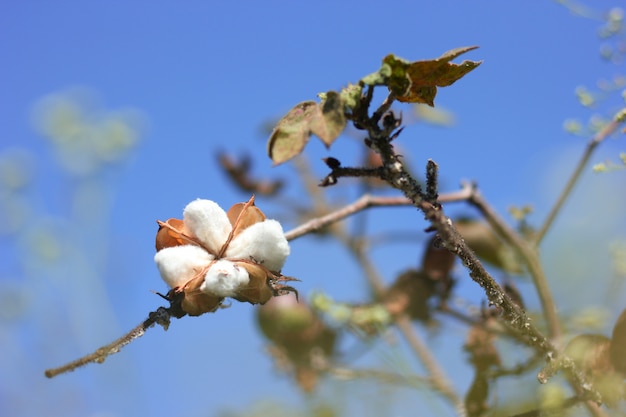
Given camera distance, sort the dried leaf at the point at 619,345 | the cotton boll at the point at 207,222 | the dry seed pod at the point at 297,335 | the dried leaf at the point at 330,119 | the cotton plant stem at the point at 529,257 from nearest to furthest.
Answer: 1. the dried leaf at the point at 330,119
2. the cotton boll at the point at 207,222
3. the dried leaf at the point at 619,345
4. the cotton plant stem at the point at 529,257
5. the dry seed pod at the point at 297,335

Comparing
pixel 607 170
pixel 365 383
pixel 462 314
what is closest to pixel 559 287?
pixel 462 314

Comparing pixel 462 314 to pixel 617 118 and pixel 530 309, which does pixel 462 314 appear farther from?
pixel 617 118

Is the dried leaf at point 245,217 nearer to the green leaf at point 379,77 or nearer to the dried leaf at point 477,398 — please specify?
the green leaf at point 379,77

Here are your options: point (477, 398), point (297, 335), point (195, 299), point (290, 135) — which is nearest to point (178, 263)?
point (195, 299)

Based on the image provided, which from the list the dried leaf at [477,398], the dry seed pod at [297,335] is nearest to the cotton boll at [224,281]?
the dried leaf at [477,398]

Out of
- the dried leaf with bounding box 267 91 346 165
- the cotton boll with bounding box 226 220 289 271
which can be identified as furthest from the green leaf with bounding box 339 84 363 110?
the cotton boll with bounding box 226 220 289 271

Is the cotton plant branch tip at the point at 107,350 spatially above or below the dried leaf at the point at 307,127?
below
